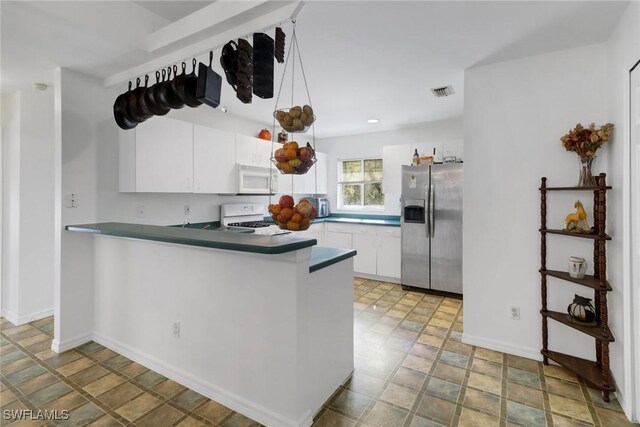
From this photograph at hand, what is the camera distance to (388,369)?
2350 mm

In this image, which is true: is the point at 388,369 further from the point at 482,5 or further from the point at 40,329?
the point at 40,329

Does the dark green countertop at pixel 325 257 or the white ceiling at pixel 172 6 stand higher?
the white ceiling at pixel 172 6

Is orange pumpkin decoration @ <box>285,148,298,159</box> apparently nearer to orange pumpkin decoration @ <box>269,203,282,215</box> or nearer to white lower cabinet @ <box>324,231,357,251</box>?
orange pumpkin decoration @ <box>269,203,282,215</box>

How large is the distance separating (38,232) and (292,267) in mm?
3295

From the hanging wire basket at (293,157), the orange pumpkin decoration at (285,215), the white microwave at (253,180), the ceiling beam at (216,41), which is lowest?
the orange pumpkin decoration at (285,215)

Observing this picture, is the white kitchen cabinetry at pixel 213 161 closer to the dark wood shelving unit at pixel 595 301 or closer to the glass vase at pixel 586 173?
the dark wood shelving unit at pixel 595 301

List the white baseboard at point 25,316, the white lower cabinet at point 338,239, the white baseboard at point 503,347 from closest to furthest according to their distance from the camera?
the white baseboard at point 503,347 < the white baseboard at point 25,316 < the white lower cabinet at point 338,239

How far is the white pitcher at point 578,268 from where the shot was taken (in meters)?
2.21

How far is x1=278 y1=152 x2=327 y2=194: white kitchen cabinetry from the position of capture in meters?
4.85

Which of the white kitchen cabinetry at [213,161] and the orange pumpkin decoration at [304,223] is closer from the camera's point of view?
the orange pumpkin decoration at [304,223]

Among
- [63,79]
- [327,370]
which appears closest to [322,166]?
[63,79]

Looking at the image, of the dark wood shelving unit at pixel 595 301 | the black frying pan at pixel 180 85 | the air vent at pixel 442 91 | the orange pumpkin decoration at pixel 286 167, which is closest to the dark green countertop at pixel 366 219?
the air vent at pixel 442 91

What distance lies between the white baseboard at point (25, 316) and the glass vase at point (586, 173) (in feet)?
16.8

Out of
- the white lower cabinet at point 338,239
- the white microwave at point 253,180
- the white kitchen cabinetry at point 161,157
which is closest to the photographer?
the white kitchen cabinetry at point 161,157
